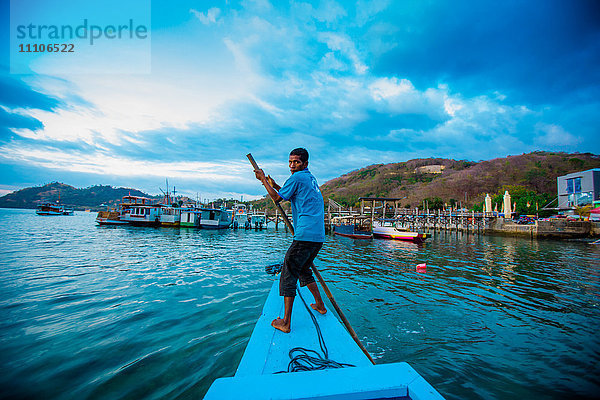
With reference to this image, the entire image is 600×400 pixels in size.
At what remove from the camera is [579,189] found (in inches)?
1400

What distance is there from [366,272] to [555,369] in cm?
580

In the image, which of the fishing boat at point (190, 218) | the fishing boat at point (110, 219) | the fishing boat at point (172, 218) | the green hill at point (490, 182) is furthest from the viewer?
the green hill at point (490, 182)

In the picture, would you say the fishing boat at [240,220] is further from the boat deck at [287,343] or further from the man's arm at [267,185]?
the boat deck at [287,343]

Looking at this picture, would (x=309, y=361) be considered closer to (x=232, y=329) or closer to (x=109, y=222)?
(x=232, y=329)

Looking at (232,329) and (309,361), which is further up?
(309,361)

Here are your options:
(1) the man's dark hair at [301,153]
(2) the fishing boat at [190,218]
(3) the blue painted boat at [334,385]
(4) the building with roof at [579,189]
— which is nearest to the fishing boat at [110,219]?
(2) the fishing boat at [190,218]

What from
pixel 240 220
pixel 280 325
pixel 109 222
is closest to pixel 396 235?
pixel 280 325

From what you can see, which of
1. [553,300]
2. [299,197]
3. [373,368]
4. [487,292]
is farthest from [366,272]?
[373,368]

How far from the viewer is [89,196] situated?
166750 millimetres

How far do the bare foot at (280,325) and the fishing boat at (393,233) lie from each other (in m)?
20.4

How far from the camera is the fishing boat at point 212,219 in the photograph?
33.7 m

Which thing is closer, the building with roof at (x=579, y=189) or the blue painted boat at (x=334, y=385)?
the blue painted boat at (x=334, y=385)

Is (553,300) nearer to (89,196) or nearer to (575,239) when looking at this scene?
(575,239)

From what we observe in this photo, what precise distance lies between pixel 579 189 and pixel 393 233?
1351 inches
